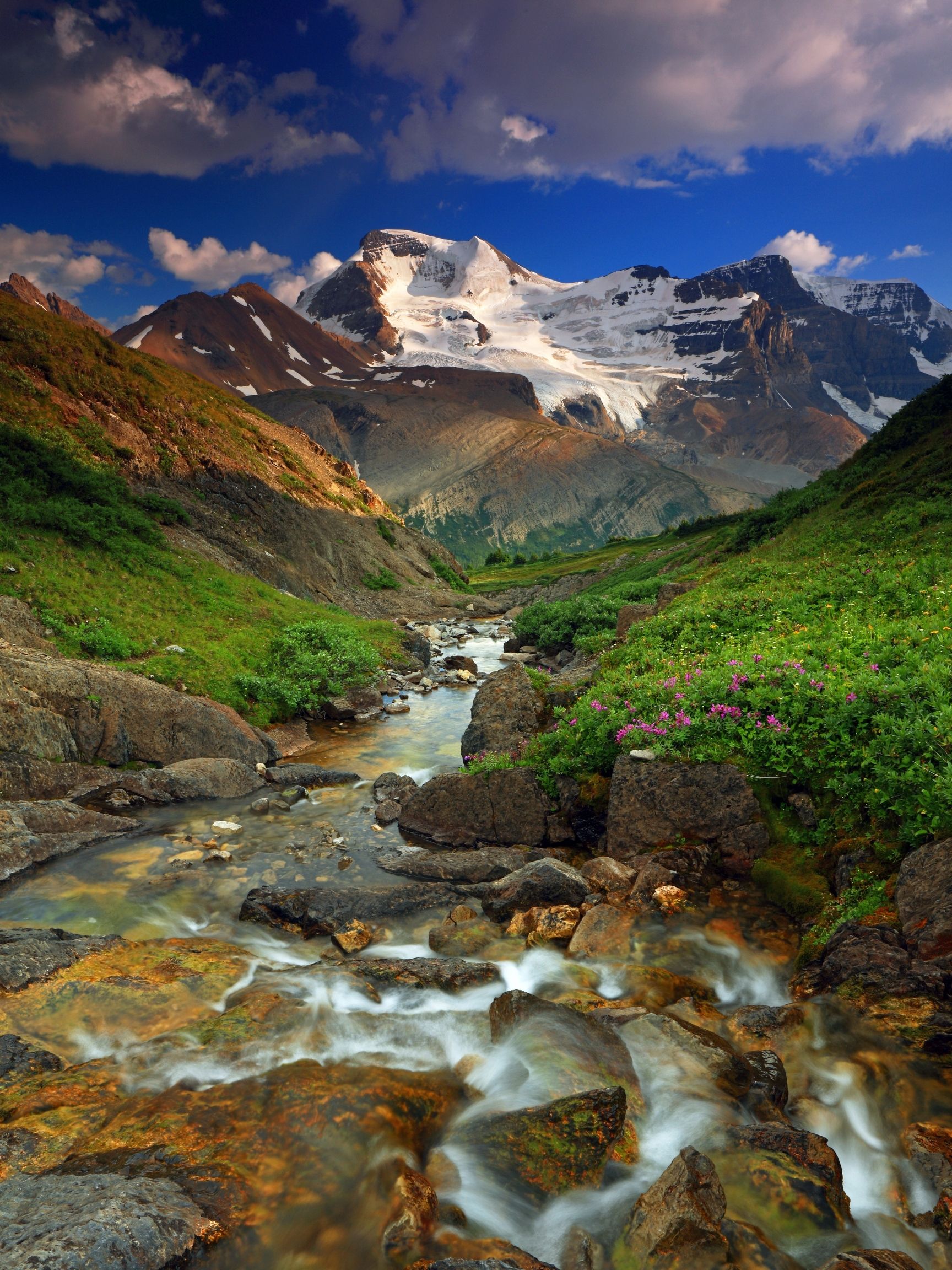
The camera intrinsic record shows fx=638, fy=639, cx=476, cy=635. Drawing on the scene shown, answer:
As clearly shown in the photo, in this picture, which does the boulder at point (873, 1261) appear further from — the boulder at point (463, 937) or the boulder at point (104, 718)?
the boulder at point (104, 718)

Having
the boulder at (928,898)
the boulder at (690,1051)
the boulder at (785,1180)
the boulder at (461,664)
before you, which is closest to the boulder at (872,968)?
the boulder at (928,898)

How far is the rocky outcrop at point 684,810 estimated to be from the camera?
1100cm

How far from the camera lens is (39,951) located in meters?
9.01

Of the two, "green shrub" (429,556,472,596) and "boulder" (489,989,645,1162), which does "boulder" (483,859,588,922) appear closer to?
"boulder" (489,989,645,1162)

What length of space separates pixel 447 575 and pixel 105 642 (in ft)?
199

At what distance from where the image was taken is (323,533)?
2249 inches

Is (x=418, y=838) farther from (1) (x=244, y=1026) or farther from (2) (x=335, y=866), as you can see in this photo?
(1) (x=244, y=1026)

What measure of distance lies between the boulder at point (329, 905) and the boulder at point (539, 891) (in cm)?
124

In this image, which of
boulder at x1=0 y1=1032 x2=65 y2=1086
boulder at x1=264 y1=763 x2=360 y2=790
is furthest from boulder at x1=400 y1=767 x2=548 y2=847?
boulder at x1=0 y1=1032 x2=65 y2=1086

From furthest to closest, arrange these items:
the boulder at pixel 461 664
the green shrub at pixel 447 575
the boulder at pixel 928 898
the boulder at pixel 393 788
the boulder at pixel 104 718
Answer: the green shrub at pixel 447 575
the boulder at pixel 461 664
the boulder at pixel 393 788
the boulder at pixel 104 718
the boulder at pixel 928 898

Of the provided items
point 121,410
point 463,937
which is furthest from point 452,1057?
point 121,410

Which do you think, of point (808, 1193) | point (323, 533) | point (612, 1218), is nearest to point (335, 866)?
point (612, 1218)

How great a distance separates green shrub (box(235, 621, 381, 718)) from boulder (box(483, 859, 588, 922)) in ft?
48.5

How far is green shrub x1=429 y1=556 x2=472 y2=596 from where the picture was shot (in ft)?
260
